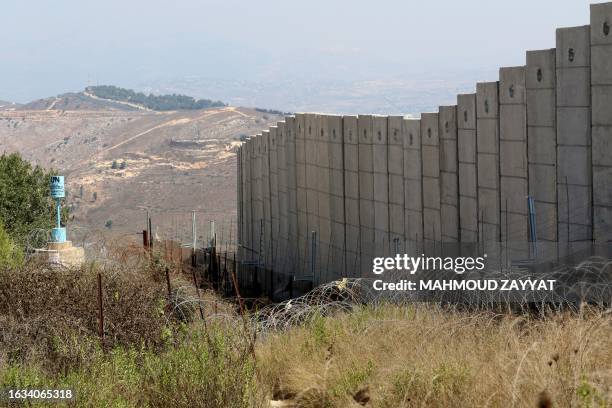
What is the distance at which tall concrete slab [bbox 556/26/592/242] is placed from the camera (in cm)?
1505

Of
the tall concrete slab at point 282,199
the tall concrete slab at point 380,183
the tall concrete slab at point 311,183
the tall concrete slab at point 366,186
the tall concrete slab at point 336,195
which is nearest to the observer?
the tall concrete slab at point 380,183

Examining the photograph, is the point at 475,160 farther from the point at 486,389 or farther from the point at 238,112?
the point at 238,112

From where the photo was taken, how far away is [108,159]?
108 meters

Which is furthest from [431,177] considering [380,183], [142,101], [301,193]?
[142,101]

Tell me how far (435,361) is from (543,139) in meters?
8.34

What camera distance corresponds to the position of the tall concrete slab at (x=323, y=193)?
23.6m

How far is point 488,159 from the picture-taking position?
57.4 ft

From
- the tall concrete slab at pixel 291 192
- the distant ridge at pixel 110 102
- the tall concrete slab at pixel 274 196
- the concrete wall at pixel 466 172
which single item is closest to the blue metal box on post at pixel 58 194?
the concrete wall at pixel 466 172

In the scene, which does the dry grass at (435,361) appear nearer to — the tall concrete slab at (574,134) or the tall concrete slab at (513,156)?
Result: the tall concrete slab at (574,134)

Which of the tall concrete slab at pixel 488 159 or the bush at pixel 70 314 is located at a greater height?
the tall concrete slab at pixel 488 159

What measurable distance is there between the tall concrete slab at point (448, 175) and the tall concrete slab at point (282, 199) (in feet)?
25.1

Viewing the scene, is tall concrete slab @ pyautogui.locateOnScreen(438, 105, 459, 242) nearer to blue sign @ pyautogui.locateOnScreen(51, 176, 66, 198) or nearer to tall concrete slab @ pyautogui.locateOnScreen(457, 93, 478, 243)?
Result: tall concrete slab @ pyautogui.locateOnScreen(457, 93, 478, 243)

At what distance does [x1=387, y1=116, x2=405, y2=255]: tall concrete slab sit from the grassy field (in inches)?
338

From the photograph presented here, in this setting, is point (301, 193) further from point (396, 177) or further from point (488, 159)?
point (488, 159)
